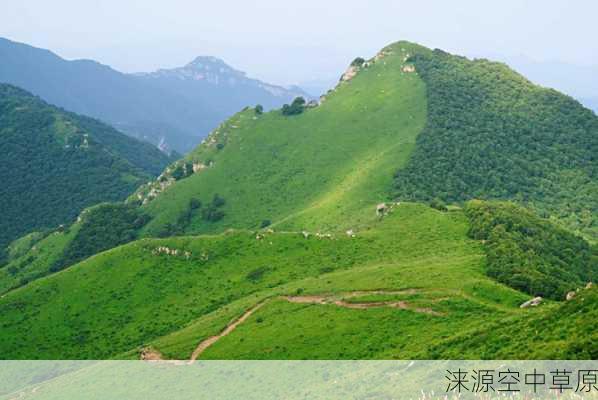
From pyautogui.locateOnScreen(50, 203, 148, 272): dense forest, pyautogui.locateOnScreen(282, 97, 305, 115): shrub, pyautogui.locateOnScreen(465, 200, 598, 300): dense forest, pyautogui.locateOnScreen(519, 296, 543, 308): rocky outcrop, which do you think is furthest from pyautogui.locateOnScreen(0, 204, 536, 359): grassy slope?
pyautogui.locateOnScreen(282, 97, 305, 115): shrub

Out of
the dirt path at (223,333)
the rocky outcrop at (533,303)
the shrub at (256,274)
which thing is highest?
the rocky outcrop at (533,303)

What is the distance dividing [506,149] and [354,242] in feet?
235

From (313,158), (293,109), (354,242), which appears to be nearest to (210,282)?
(354,242)

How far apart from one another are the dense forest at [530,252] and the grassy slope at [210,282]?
270 cm

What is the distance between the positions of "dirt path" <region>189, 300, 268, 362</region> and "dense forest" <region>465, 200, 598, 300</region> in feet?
97.0

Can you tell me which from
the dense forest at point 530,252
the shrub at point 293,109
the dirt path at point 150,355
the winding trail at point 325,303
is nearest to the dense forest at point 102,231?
the shrub at point 293,109

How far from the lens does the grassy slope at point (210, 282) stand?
259ft

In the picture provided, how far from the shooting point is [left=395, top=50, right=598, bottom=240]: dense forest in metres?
138

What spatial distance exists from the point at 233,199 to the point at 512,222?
→ 274 ft

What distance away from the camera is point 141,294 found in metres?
102

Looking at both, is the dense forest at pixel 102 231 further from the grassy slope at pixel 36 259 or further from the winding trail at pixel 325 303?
the winding trail at pixel 325 303

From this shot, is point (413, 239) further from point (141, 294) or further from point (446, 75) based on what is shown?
point (446, 75)

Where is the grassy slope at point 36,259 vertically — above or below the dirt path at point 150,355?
below

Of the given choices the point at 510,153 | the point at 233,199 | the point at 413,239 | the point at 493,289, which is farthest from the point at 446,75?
the point at 493,289
